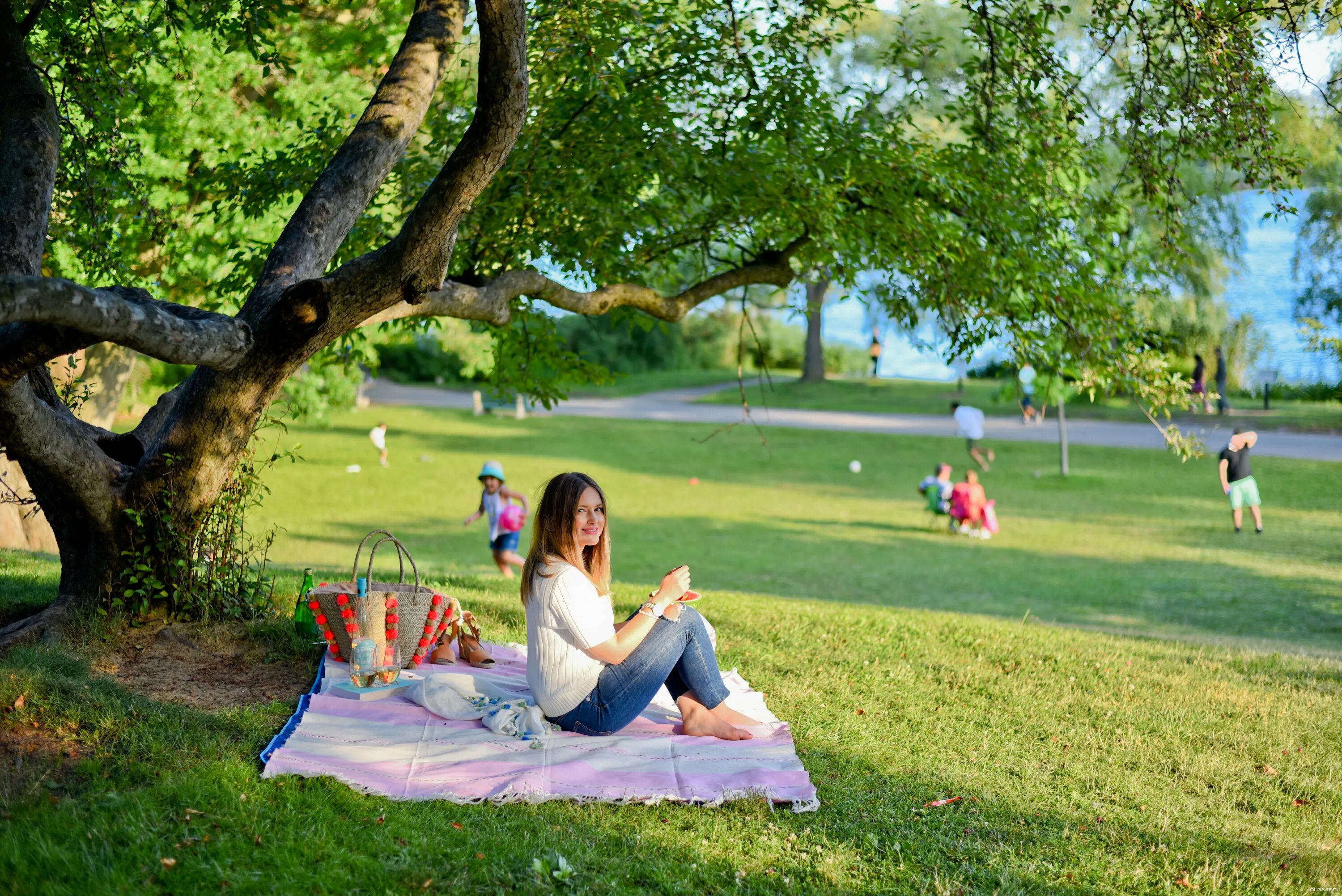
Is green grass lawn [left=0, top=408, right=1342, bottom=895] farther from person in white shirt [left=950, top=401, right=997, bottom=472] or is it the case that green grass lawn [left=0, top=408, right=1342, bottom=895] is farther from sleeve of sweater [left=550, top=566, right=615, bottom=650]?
person in white shirt [left=950, top=401, right=997, bottom=472]

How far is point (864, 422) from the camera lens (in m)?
31.4

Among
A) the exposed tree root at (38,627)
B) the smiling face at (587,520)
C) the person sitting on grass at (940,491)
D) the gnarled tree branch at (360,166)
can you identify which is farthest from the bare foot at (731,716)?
the person sitting on grass at (940,491)

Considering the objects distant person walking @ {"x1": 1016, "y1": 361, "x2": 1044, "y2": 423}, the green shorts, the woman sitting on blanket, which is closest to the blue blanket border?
the woman sitting on blanket

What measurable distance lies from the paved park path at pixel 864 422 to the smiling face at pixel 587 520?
1710cm

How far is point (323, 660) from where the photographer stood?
17.3ft

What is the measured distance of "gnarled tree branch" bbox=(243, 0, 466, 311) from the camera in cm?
551

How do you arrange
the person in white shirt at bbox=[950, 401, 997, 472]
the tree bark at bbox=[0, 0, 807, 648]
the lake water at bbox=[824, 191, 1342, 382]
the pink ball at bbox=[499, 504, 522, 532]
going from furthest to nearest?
1. the lake water at bbox=[824, 191, 1342, 382]
2. the person in white shirt at bbox=[950, 401, 997, 472]
3. the pink ball at bbox=[499, 504, 522, 532]
4. the tree bark at bbox=[0, 0, 807, 648]

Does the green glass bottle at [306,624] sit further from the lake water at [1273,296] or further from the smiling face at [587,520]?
the lake water at [1273,296]

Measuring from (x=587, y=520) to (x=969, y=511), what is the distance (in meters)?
13.7

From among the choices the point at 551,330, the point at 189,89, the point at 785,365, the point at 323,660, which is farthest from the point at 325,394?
the point at 785,365

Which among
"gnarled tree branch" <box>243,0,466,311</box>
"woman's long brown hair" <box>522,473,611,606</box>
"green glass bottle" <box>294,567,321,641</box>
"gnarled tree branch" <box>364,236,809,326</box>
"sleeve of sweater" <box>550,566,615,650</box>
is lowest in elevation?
"green glass bottle" <box>294,567,321,641</box>

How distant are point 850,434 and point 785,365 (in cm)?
1803

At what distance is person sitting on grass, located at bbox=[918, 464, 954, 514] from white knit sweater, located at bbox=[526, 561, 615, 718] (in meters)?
14.1

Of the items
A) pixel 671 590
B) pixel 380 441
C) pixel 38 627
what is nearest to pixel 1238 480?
pixel 671 590
